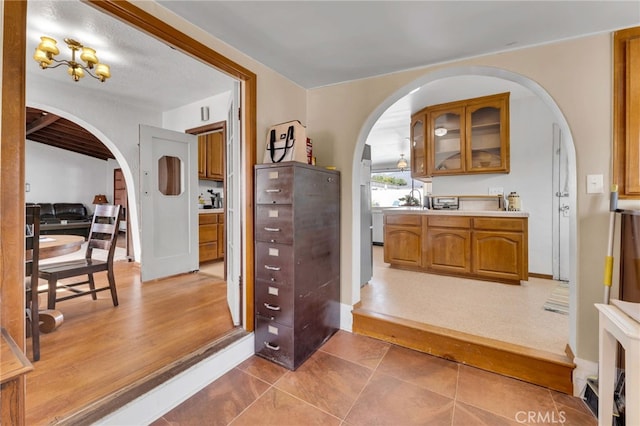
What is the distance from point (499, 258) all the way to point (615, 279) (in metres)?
1.75

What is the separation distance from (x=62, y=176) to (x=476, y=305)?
8812 mm

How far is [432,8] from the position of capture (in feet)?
4.78

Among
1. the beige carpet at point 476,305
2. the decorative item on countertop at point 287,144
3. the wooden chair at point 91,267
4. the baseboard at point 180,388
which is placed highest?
the decorative item on countertop at point 287,144

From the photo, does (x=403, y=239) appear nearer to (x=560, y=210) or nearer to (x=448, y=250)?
(x=448, y=250)

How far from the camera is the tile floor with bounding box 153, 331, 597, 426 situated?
4.64 ft

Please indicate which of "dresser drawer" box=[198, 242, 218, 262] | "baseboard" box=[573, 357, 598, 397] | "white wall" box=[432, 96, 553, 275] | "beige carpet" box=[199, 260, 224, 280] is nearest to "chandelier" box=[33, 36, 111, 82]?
"dresser drawer" box=[198, 242, 218, 262]

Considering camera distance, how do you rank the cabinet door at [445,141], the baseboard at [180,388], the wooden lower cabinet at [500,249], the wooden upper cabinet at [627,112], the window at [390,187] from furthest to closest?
1. the window at [390,187]
2. the cabinet door at [445,141]
3. the wooden lower cabinet at [500,249]
4. the wooden upper cabinet at [627,112]
5. the baseboard at [180,388]

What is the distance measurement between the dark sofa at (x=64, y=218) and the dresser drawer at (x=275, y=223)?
21.0ft

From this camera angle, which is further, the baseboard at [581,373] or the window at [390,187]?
the window at [390,187]

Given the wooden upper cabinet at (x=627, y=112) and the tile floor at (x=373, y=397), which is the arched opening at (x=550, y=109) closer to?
the wooden upper cabinet at (x=627, y=112)

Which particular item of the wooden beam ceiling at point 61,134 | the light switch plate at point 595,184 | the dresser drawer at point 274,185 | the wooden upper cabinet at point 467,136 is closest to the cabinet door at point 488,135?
the wooden upper cabinet at point 467,136

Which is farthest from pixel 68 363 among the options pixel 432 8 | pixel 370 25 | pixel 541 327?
pixel 541 327

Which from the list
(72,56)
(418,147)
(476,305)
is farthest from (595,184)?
(72,56)

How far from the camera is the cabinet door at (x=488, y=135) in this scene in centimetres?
337
